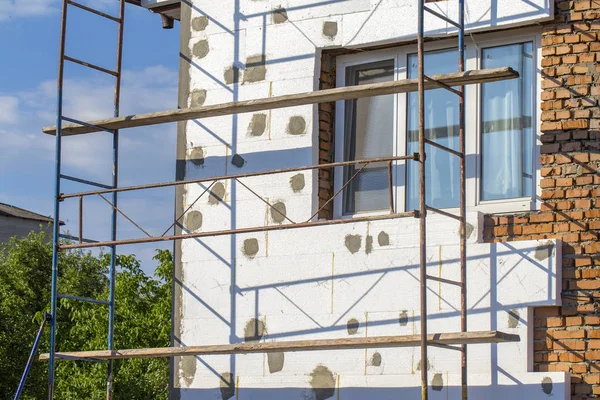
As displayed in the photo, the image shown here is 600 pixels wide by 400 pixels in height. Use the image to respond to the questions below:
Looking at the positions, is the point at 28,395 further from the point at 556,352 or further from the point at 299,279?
the point at 556,352

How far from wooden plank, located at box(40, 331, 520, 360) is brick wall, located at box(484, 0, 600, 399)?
→ 1.74 ft

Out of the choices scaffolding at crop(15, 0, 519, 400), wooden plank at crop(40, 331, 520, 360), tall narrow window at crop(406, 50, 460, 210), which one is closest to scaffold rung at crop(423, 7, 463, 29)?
scaffolding at crop(15, 0, 519, 400)

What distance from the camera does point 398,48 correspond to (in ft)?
33.2

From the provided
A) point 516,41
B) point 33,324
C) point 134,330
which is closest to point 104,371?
point 134,330

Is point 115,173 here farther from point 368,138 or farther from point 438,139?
point 438,139

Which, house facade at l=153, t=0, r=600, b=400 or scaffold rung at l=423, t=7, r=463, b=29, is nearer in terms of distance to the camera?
house facade at l=153, t=0, r=600, b=400

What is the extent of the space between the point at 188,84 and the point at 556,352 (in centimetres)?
465

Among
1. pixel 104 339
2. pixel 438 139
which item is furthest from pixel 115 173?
pixel 104 339

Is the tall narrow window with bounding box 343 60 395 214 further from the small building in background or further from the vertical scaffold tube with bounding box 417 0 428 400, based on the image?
the small building in background

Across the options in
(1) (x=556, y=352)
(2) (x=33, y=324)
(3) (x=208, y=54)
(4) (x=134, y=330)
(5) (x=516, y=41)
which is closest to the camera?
(1) (x=556, y=352)

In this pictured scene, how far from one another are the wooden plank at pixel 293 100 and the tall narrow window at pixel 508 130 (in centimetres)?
73

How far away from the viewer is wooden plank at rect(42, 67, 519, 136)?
28.2ft

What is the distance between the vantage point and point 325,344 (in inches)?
342

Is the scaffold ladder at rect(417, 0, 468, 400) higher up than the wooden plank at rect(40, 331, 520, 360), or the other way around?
the scaffold ladder at rect(417, 0, 468, 400)
